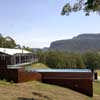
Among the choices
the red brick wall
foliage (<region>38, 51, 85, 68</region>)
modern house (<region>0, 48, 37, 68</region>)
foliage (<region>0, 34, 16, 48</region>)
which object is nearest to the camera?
the red brick wall

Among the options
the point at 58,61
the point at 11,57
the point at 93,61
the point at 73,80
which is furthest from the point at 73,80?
the point at 93,61

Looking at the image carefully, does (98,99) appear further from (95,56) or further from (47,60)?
(95,56)

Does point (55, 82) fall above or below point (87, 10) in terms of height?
below

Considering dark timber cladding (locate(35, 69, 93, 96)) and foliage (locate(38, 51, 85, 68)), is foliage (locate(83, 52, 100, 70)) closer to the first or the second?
foliage (locate(38, 51, 85, 68))

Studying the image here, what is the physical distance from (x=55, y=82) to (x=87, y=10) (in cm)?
651

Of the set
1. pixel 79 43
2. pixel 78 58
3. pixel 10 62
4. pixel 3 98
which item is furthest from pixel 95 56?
pixel 79 43

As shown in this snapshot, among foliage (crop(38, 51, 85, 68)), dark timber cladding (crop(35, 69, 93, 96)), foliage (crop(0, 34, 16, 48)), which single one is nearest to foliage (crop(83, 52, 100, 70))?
foliage (crop(38, 51, 85, 68))

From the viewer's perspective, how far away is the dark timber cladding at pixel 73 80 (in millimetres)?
15904

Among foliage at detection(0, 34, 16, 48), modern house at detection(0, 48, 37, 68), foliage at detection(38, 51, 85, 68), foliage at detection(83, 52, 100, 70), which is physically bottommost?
foliage at detection(83, 52, 100, 70)

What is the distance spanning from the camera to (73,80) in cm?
1617

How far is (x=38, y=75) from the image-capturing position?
16.1 m

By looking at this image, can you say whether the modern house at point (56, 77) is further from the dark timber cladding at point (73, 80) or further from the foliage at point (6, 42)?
the foliage at point (6, 42)

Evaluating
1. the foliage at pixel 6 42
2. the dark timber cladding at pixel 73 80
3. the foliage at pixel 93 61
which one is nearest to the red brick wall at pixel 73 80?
the dark timber cladding at pixel 73 80

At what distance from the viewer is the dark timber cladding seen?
15904mm
